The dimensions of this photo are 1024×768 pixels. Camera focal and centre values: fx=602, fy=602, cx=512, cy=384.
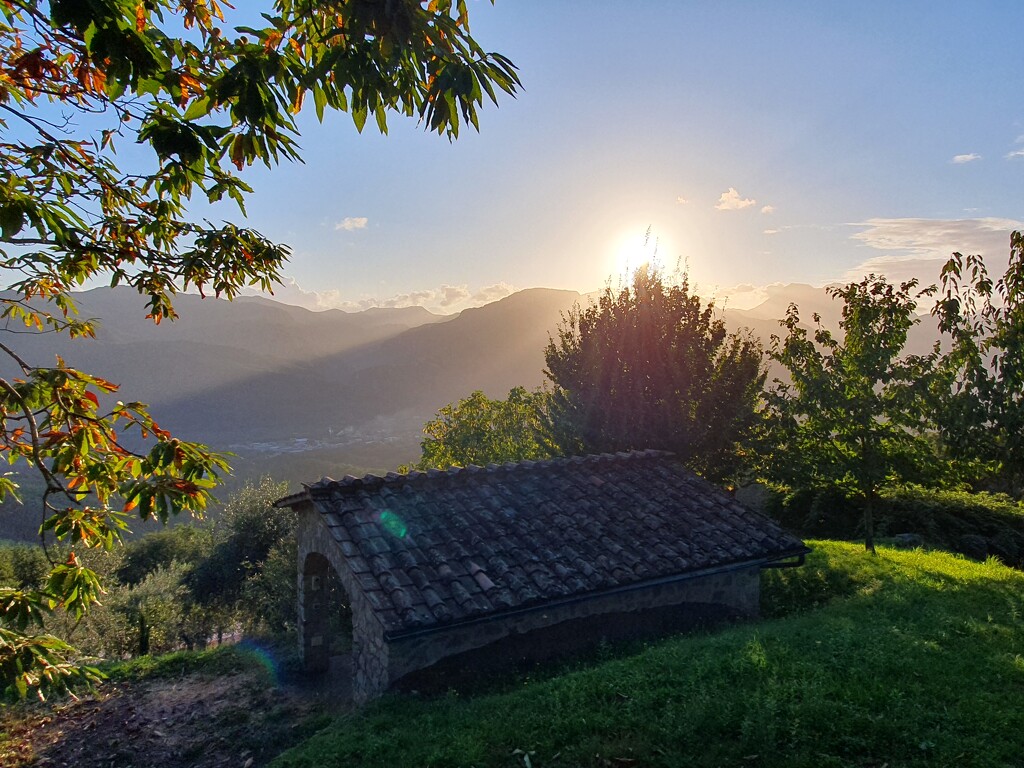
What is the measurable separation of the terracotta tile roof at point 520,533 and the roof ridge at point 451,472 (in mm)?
26

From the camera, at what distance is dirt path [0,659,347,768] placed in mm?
8344

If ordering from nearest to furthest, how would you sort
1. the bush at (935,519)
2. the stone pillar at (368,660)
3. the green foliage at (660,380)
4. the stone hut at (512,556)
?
the stone pillar at (368,660), the stone hut at (512,556), the green foliage at (660,380), the bush at (935,519)

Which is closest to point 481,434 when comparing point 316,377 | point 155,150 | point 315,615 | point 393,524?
point 315,615

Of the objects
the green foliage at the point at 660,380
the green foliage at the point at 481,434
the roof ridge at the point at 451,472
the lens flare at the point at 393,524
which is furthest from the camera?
the green foliage at the point at 481,434

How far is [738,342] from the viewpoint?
1884cm

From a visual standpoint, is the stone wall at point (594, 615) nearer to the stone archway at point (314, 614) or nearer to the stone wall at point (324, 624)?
the stone wall at point (324, 624)

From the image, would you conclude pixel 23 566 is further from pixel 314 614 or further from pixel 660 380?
pixel 660 380

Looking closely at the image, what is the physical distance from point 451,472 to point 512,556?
8.38ft

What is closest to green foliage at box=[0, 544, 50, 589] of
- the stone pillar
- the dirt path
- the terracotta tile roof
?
the dirt path

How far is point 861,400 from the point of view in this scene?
14094mm

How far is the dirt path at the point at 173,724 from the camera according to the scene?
8344mm

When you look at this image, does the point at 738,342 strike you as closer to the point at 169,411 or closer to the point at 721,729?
the point at 721,729

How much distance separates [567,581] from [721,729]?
3.37 m

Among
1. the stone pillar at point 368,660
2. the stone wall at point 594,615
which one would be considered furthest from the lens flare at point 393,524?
the stone wall at point 594,615
